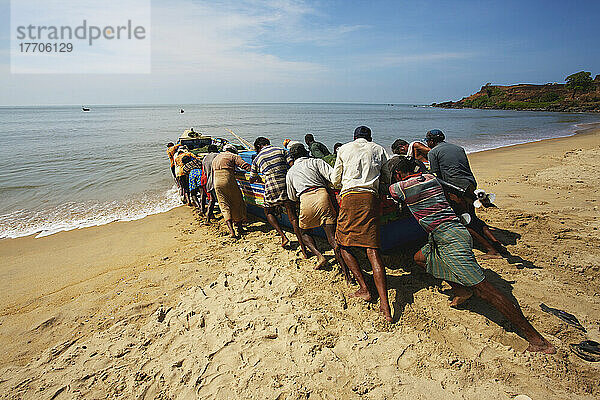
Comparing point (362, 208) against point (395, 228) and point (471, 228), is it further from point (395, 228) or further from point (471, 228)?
point (471, 228)

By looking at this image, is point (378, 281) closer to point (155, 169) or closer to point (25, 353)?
point (25, 353)

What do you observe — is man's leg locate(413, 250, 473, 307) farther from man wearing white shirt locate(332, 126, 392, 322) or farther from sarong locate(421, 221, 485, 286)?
man wearing white shirt locate(332, 126, 392, 322)

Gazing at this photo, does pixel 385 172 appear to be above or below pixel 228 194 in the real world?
above

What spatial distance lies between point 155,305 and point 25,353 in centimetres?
117

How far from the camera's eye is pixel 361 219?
130 inches

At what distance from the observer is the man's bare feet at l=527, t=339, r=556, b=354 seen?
2588 mm

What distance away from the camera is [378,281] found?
3172mm

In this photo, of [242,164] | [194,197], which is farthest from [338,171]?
[194,197]

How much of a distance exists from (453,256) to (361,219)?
0.94 metres

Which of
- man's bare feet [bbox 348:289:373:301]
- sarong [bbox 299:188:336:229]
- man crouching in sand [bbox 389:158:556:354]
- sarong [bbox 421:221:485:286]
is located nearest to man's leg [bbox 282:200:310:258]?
sarong [bbox 299:188:336:229]

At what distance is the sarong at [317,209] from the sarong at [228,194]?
2.10m

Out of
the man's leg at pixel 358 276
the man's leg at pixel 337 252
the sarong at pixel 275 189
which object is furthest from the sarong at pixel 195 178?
the man's leg at pixel 358 276

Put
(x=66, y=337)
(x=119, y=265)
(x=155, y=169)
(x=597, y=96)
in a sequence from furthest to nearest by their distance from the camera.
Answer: (x=597, y=96), (x=155, y=169), (x=119, y=265), (x=66, y=337)

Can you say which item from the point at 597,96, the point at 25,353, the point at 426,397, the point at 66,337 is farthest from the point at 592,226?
the point at 597,96
